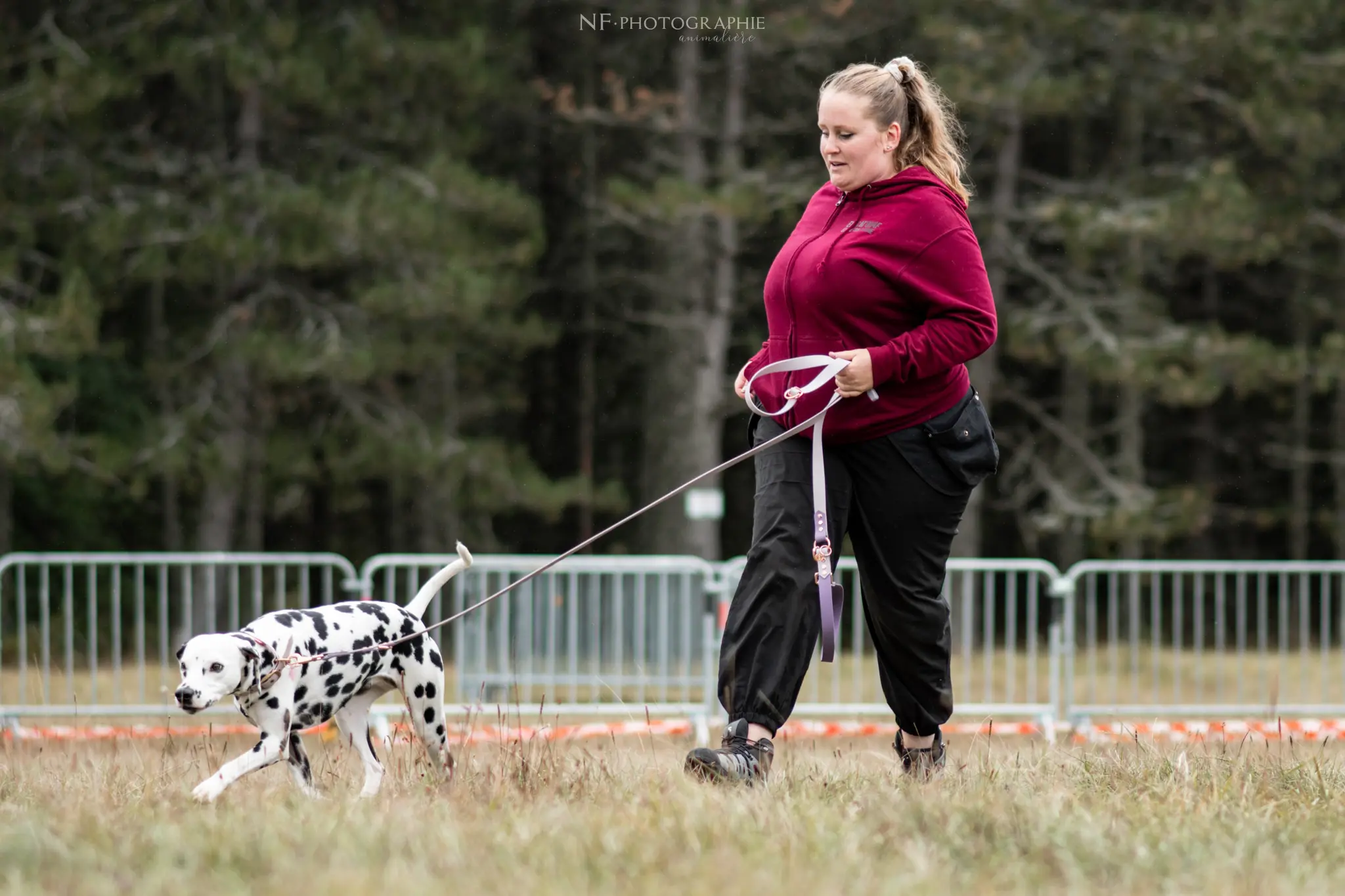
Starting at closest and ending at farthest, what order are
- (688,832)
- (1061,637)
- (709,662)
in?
(688,832) → (709,662) → (1061,637)

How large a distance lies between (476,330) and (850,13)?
191 inches

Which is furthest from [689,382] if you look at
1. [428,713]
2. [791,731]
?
[428,713]

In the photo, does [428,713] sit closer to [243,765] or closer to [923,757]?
[243,765]

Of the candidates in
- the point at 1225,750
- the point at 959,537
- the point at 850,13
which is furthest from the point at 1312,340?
the point at 1225,750

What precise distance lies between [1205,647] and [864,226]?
12949mm

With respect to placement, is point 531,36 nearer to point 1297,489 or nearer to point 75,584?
point 75,584

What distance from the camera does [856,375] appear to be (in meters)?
4.03

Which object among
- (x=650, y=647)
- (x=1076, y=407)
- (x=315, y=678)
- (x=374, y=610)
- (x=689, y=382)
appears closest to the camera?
(x=315, y=678)

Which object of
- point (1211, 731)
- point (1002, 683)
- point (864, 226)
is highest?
point (864, 226)

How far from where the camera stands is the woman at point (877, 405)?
13.5ft

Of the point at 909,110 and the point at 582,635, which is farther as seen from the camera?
the point at 582,635

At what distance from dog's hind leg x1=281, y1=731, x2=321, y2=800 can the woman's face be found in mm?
2048

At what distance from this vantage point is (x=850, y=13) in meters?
16.0

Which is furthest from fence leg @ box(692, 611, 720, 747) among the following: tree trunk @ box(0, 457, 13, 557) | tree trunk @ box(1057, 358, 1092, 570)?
tree trunk @ box(0, 457, 13, 557)
